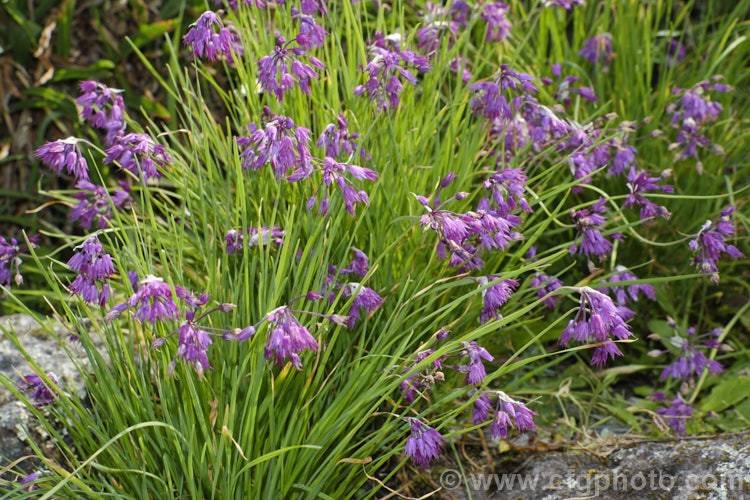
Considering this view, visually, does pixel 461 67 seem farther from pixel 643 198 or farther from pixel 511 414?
pixel 511 414

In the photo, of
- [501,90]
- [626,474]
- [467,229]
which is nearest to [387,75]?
[501,90]

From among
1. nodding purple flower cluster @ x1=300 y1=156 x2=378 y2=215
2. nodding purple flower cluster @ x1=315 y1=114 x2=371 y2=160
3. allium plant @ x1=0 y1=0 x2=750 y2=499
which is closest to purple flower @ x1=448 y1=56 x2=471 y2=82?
allium plant @ x1=0 y1=0 x2=750 y2=499

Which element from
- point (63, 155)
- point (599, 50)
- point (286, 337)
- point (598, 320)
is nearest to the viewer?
point (286, 337)

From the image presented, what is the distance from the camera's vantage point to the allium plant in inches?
67.5

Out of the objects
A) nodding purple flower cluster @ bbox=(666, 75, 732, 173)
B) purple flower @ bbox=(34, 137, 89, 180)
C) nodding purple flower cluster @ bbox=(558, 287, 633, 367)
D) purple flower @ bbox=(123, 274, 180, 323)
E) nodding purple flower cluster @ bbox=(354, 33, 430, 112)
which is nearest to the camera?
purple flower @ bbox=(123, 274, 180, 323)

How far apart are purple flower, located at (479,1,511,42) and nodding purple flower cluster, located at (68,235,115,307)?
207cm

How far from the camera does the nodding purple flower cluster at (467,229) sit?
66.5 inches

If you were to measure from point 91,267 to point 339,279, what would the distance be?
29.8 inches

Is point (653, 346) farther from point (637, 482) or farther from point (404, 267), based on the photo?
point (404, 267)

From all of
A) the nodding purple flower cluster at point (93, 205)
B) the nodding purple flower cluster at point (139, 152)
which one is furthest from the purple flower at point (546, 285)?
the nodding purple flower cluster at point (93, 205)

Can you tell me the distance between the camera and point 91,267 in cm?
172

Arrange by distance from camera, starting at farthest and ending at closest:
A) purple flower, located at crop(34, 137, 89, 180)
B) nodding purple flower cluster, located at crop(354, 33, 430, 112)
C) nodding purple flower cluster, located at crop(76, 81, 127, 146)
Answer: nodding purple flower cluster, located at crop(76, 81, 127, 146)
nodding purple flower cluster, located at crop(354, 33, 430, 112)
purple flower, located at crop(34, 137, 89, 180)

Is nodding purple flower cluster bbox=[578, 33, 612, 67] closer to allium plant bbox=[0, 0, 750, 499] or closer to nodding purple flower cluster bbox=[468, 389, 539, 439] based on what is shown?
allium plant bbox=[0, 0, 750, 499]

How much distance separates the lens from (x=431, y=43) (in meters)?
2.60
